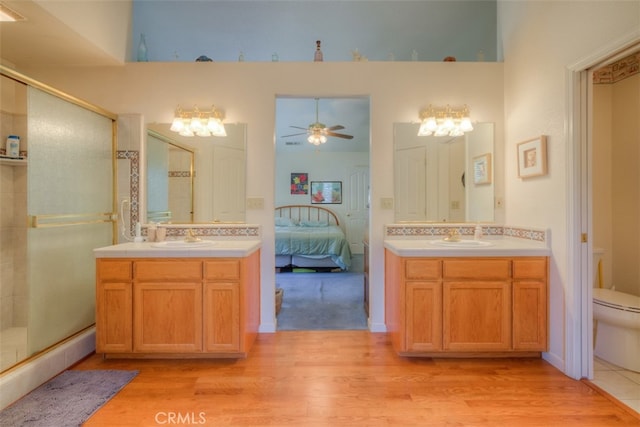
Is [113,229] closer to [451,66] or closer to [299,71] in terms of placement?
[299,71]

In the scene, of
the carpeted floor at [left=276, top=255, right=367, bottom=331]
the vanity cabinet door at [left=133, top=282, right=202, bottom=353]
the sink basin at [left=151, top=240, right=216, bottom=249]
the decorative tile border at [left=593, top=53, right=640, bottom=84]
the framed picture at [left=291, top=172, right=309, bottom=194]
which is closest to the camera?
the vanity cabinet door at [left=133, top=282, right=202, bottom=353]

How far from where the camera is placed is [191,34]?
10.4ft

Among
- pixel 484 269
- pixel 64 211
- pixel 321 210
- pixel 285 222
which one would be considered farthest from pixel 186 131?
pixel 321 210

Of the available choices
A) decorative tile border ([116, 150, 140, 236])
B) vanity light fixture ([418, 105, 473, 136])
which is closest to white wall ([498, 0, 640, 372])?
vanity light fixture ([418, 105, 473, 136])

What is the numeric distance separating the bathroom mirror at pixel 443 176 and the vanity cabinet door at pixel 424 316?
2.55 feet

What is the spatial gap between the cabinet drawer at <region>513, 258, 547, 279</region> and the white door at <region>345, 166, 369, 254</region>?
16.2 ft

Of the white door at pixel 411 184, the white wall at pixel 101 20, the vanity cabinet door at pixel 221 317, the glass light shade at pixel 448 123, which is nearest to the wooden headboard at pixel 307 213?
the white door at pixel 411 184

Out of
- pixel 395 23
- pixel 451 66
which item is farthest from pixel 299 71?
pixel 451 66

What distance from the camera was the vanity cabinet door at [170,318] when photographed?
2.22m

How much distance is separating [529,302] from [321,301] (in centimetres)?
218

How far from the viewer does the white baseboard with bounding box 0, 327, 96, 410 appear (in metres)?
1.77

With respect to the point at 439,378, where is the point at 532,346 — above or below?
above

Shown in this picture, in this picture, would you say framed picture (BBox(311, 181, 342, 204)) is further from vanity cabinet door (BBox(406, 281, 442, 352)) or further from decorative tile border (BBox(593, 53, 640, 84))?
vanity cabinet door (BBox(406, 281, 442, 352))

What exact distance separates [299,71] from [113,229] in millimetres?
2197
